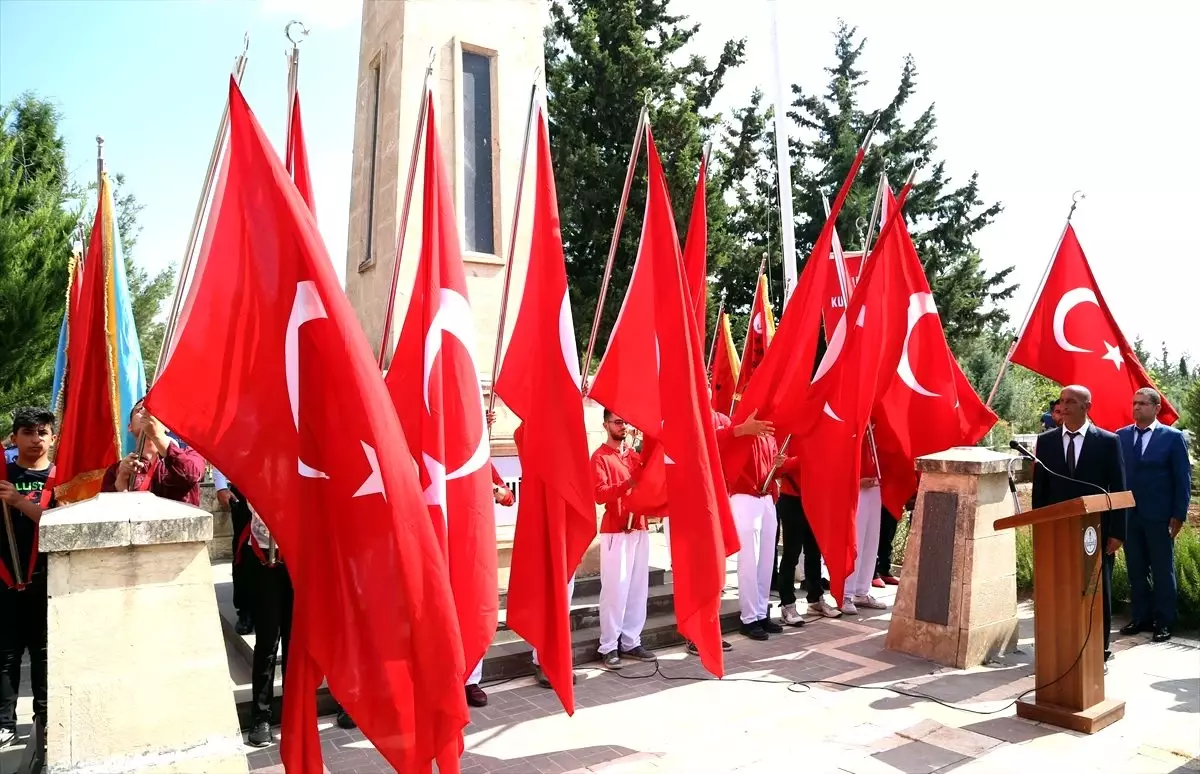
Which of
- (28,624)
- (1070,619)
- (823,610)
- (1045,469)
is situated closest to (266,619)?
(28,624)

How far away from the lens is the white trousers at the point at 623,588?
6.37 meters

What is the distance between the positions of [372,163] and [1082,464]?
247 inches

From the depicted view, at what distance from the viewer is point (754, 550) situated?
702 cm

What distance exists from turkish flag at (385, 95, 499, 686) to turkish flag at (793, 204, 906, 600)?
2.81 metres

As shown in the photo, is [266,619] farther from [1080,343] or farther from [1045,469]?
[1080,343]

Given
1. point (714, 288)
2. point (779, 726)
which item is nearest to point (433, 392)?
point (779, 726)

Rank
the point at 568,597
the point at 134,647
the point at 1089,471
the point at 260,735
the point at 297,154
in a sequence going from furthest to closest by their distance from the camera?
the point at 1089,471, the point at 260,735, the point at 568,597, the point at 297,154, the point at 134,647

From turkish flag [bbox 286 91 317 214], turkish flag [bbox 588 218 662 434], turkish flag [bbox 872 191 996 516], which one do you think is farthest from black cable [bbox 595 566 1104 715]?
turkish flag [bbox 286 91 317 214]

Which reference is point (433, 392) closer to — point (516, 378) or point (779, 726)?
point (516, 378)

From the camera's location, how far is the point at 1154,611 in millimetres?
7105

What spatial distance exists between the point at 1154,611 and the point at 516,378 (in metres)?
6.01

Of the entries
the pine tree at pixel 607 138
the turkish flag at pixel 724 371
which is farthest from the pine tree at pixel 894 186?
the turkish flag at pixel 724 371

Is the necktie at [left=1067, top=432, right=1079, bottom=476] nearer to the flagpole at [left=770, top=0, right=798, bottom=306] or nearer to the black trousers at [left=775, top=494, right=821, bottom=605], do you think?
the black trousers at [left=775, top=494, right=821, bottom=605]

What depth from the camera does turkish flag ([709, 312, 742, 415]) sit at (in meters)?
11.3
